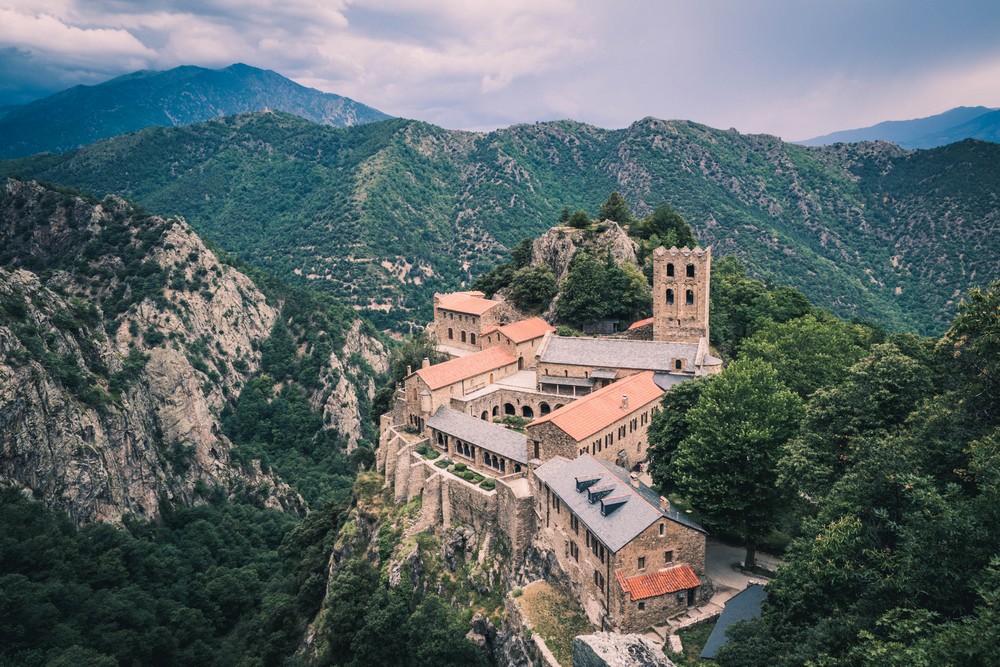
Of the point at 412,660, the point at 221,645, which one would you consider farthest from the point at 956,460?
the point at 221,645

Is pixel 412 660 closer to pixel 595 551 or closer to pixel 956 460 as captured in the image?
pixel 595 551

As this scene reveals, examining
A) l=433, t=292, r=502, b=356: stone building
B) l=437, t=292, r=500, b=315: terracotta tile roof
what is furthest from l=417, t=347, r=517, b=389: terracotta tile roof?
l=437, t=292, r=500, b=315: terracotta tile roof

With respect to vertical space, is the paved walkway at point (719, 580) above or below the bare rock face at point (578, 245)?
below

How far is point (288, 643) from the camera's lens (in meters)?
52.2

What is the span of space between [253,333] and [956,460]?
134981 millimetres

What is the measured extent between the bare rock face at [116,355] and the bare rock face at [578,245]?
62017mm

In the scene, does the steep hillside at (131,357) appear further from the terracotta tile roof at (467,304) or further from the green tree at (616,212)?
the green tree at (616,212)

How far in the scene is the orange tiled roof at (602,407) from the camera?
39531 millimetres

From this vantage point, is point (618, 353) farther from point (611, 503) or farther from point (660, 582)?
point (660, 582)

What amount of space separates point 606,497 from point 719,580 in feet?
23.8

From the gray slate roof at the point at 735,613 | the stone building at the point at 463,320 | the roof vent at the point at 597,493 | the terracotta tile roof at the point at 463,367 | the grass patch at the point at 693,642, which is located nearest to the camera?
the gray slate roof at the point at 735,613

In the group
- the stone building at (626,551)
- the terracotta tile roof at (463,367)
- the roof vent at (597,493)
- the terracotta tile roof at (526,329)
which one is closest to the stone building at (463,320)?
the terracotta tile roof at (526,329)

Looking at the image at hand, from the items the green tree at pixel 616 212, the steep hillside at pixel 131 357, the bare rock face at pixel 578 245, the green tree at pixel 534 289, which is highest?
the green tree at pixel 616 212

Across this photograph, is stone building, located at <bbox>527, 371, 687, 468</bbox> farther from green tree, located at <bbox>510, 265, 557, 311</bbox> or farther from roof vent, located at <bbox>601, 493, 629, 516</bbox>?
green tree, located at <bbox>510, 265, 557, 311</bbox>
